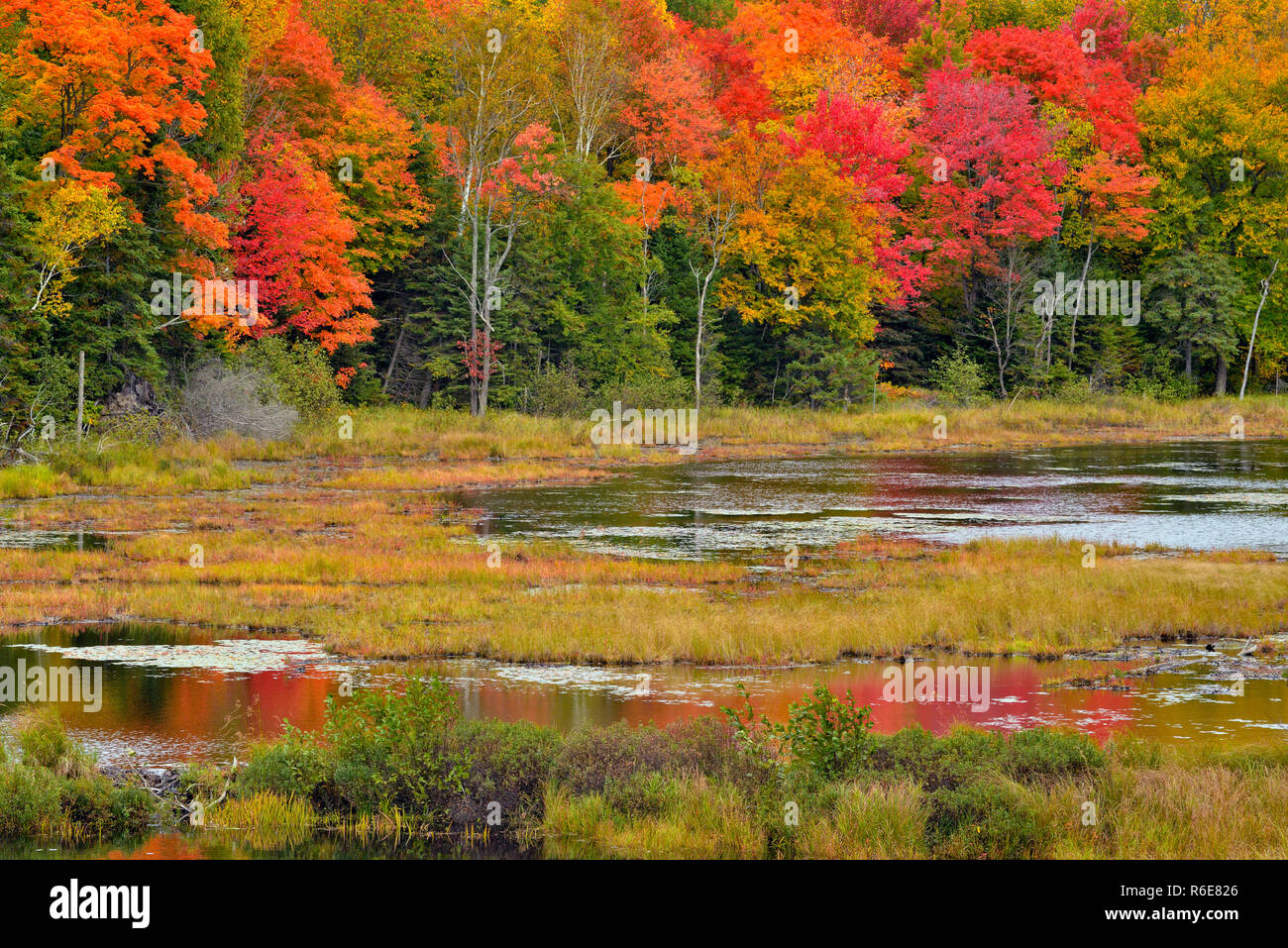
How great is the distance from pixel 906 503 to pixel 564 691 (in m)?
23.2

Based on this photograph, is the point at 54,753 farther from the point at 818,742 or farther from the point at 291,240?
the point at 291,240

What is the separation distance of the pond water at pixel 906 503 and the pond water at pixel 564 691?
1017cm

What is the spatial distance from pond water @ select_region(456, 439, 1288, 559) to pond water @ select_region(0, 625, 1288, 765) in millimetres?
10168

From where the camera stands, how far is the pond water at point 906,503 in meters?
31.0

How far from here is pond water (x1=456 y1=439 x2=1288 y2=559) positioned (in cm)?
3102

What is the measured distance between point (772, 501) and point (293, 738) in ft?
90.6

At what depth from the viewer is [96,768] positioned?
40.9ft

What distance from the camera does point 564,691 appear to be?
669 inches

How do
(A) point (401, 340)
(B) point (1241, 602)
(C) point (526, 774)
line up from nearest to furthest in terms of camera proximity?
1. (C) point (526, 774)
2. (B) point (1241, 602)
3. (A) point (401, 340)

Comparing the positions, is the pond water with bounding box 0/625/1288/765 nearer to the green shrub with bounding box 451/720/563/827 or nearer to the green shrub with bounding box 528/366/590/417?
the green shrub with bounding box 451/720/563/827

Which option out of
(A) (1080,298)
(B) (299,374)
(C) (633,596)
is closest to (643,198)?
(B) (299,374)

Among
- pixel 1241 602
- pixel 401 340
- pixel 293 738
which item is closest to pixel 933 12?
pixel 401 340
